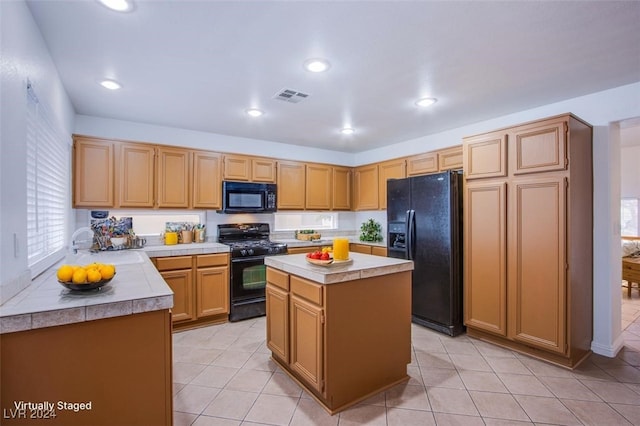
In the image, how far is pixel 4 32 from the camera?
A: 55.2 inches

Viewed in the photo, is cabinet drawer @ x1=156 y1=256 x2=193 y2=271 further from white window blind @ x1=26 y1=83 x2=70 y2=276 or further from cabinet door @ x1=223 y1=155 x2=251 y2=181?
cabinet door @ x1=223 y1=155 x2=251 y2=181

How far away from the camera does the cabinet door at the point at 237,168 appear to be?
425 cm

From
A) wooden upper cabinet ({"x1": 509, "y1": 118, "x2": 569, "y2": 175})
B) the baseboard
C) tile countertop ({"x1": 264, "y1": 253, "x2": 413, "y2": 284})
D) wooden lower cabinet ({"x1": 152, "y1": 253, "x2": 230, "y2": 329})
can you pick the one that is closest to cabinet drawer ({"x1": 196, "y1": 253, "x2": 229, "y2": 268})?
wooden lower cabinet ({"x1": 152, "y1": 253, "x2": 230, "y2": 329})

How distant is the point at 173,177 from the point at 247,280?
160 cm

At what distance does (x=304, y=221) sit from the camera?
5348 millimetres

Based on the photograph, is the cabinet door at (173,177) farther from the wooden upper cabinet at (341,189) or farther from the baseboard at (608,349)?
the baseboard at (608,349)

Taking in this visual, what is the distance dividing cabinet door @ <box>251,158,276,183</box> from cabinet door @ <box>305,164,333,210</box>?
2.02ft

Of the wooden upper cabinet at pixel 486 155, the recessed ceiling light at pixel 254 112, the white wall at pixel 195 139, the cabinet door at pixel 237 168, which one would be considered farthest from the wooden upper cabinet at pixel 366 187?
the recessed ceiling light at pixel 254 112

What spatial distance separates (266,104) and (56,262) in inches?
90.0

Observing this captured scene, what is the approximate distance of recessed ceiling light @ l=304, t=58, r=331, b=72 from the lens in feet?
7.48

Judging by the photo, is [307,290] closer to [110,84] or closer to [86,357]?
[86,357]

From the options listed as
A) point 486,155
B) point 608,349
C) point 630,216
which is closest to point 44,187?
point 486,155

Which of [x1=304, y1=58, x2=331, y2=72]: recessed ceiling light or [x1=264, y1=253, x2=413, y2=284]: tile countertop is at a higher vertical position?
[x1=304, y1=58, x2=331, y2=72]: recessed ceiling light

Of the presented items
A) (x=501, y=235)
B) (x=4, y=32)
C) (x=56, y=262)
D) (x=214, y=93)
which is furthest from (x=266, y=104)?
(x=501, y=235)
